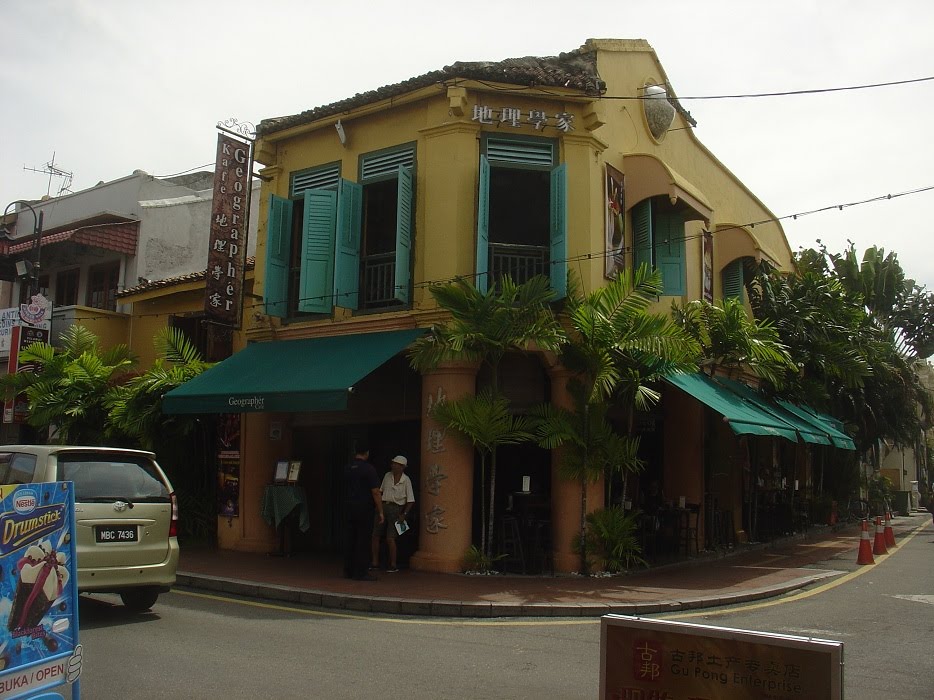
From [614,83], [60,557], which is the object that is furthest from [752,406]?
[60,557]

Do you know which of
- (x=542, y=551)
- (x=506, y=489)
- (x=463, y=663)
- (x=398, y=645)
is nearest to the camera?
(x=463, y=663)

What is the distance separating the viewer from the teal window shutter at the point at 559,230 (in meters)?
12.5

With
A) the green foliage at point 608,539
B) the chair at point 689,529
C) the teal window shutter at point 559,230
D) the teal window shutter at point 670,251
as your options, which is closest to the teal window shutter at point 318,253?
the teal window shutter at point 559,230

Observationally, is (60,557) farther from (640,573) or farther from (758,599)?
(640,573)

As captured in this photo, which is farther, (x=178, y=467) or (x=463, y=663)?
(x=178, y=467)

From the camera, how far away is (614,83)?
1459cm

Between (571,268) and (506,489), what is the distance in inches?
150

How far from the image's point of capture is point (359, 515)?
11.2 metres

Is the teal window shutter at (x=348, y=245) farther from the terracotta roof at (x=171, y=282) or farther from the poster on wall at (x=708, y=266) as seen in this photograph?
the poster on wall at (x=708, y=266)

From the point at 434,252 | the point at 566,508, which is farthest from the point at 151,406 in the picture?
the point at 566,508

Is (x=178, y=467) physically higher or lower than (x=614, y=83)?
lower

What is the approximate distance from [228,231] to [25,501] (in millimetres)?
10894

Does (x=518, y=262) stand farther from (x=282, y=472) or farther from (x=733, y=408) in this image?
(x=282, y=472)

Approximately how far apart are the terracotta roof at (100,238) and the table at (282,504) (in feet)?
32.5
